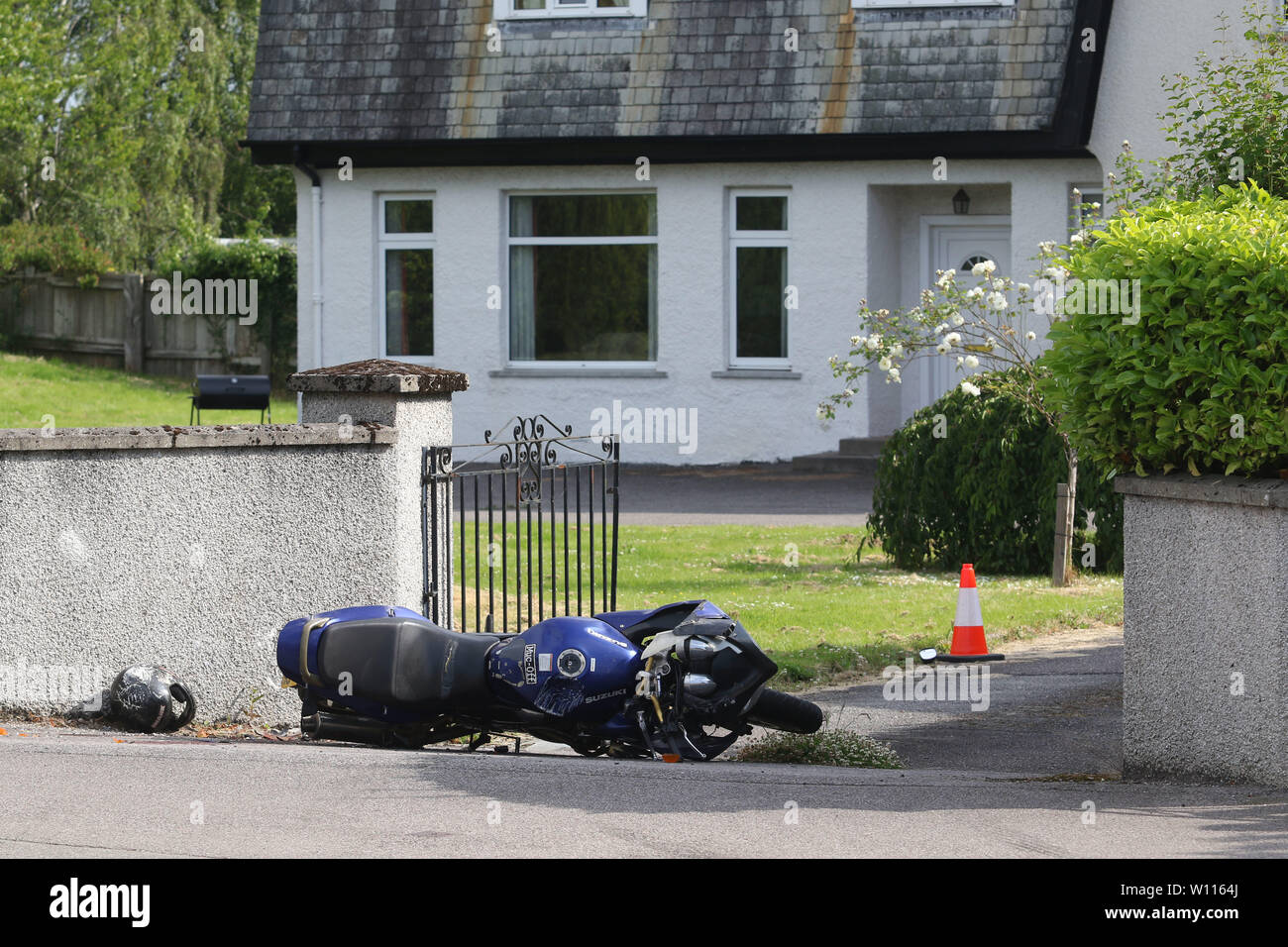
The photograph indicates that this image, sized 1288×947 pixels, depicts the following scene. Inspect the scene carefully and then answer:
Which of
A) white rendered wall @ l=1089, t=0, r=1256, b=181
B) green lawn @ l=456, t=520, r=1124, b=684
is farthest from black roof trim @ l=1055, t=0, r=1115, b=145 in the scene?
green lawn @ l=456, t=520, r=1124, b=684

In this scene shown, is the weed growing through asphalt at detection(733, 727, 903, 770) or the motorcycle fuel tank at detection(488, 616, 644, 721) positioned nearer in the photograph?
the motorcycle fuel tank at detection(488, 616, 644, 721)

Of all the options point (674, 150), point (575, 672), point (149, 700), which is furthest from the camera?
point (674, 150)

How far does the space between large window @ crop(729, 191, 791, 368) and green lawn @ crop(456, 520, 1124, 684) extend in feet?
19.0

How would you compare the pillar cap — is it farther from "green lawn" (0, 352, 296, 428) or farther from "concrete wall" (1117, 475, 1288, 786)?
"green lawn" (0, 352, 296, 428)

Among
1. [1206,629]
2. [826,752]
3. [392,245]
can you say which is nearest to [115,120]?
[392,245]

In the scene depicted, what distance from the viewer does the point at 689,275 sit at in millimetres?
20531

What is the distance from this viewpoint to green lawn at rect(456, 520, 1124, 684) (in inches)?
404

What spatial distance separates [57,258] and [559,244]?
49.4 ft

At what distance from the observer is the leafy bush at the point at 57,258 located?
106ft

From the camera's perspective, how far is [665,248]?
20.6 meters

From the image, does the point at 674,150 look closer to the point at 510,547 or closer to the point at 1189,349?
the point at 510,547

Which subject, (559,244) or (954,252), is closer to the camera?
(954,252)

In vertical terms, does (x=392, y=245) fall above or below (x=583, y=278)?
above

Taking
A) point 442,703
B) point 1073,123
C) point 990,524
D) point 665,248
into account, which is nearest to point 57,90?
point 665,248
